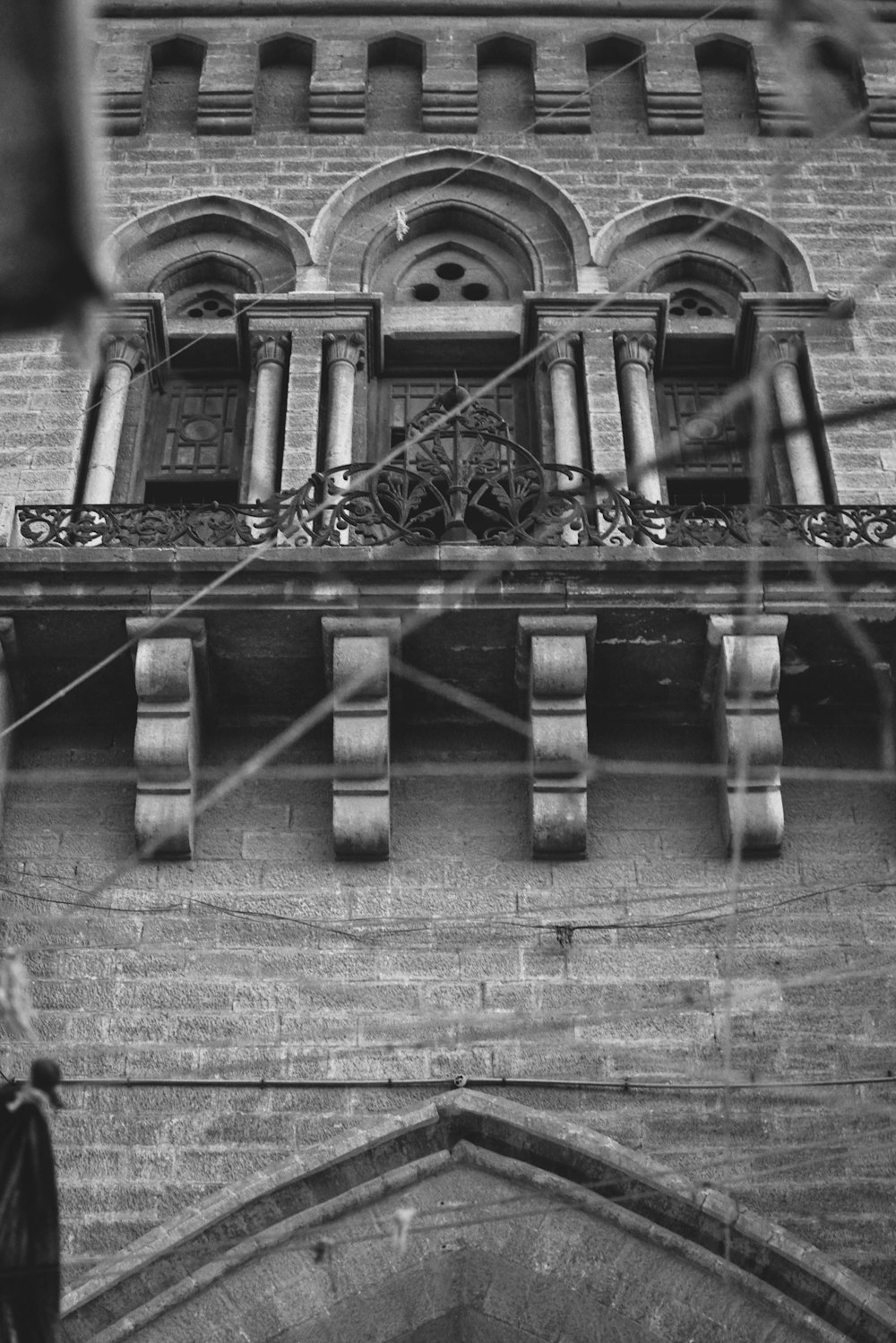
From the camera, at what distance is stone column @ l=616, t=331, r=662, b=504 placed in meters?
14.0

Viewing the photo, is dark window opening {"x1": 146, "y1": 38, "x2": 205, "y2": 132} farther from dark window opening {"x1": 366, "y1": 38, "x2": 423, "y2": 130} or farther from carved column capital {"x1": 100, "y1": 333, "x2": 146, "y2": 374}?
carved column capital {"x1": 100, "y1": 333, "x2": 146, "y2": 374}

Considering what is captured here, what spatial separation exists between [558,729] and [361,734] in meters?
1.10

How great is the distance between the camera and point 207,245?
1602 centimetres

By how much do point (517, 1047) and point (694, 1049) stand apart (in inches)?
35.8

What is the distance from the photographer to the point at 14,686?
12.1 metres

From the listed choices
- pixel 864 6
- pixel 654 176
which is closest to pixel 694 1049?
pixel 654 176

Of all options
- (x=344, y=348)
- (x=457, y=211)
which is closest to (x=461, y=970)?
(x=344, y=348)

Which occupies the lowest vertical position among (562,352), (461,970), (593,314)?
(461,970)

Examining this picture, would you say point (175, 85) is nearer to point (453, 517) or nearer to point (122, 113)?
point (122, 113)

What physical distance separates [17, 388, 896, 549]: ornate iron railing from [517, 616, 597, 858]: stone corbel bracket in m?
0.64

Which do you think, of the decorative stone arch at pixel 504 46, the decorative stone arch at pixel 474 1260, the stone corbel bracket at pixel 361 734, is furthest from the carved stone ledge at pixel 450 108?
the decorative stone arch at pixel 474 1260

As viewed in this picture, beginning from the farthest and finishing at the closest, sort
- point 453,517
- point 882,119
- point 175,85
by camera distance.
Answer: point 175,85
point 882,119
point 453,517

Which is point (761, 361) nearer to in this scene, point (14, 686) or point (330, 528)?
point (330, 528)

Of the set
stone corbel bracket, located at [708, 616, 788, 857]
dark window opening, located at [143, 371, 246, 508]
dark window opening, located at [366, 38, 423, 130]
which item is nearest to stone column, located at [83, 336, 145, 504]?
dark window opening, located at [143, 371, 246, 508]
